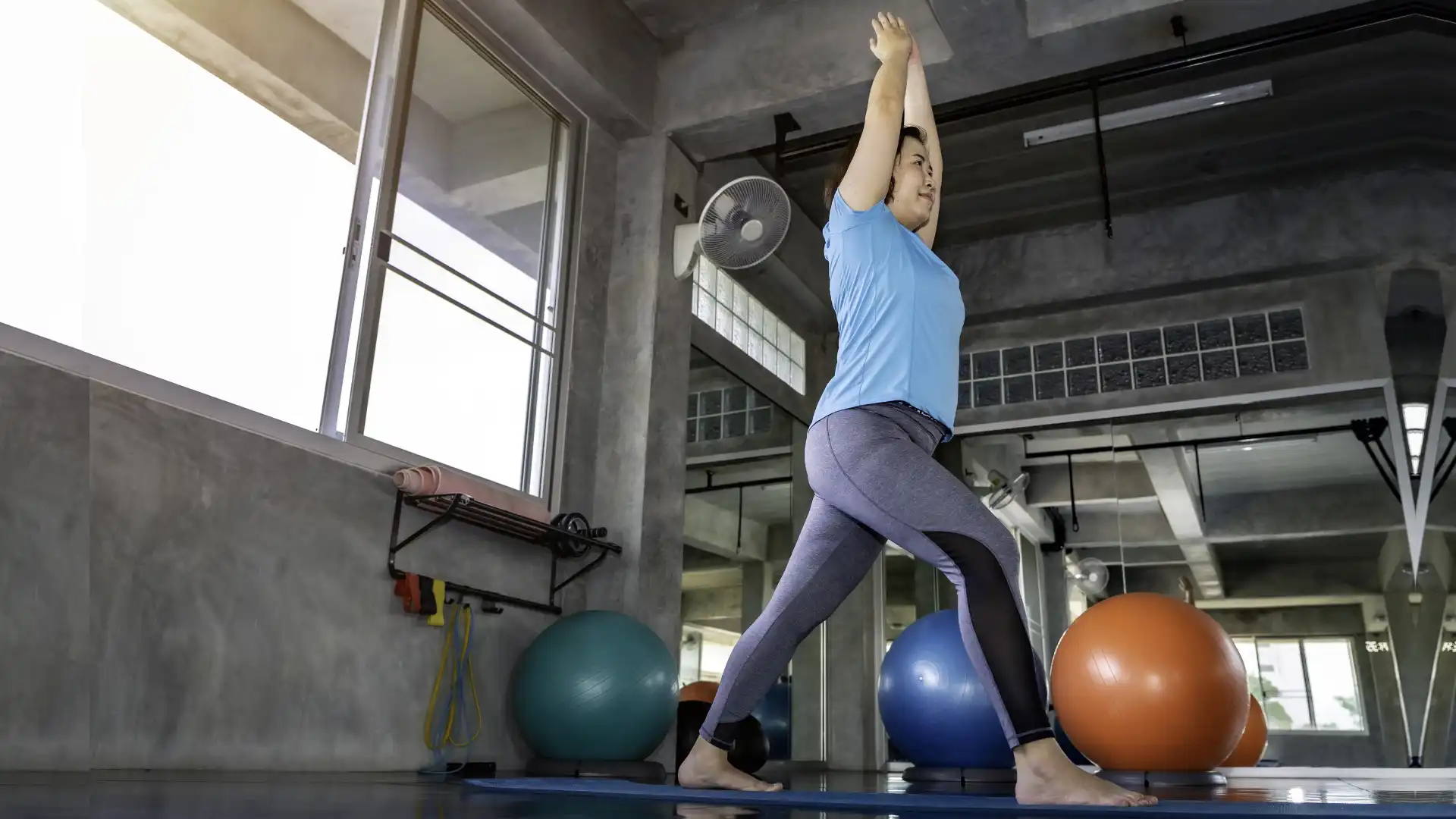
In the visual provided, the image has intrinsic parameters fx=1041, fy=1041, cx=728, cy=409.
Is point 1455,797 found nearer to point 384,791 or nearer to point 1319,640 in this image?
point 384,791

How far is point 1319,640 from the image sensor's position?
19.3 ft

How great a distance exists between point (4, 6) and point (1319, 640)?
6.59 meters

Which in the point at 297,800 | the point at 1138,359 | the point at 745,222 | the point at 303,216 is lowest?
the point at 297,800

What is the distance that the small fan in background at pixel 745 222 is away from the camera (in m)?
4.01

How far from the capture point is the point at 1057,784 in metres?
1.70

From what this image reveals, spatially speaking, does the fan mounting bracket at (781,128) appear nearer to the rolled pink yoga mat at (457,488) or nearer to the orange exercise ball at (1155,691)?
the rolled pink yoga mat at (457,488)

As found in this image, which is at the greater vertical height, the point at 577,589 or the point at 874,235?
the point at 874,235

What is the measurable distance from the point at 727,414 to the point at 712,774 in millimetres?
4118

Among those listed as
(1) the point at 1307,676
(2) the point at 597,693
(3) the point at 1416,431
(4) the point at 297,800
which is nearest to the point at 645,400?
(2) the point at 597,693

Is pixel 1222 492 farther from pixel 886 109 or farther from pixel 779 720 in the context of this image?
pixel 886 109

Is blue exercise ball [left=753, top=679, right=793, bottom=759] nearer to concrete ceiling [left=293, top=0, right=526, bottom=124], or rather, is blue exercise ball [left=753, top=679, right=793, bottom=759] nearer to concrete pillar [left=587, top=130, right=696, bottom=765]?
concrete pillar [left=587, top=130, right=696, bottom=765]

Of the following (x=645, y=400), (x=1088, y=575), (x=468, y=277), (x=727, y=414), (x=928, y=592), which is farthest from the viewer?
(x=928, y=592)

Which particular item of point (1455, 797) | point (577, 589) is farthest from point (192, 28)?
point (1455, 797)

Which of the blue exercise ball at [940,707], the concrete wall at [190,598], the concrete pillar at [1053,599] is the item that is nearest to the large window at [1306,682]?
the concrete pillar at [1053,599]
